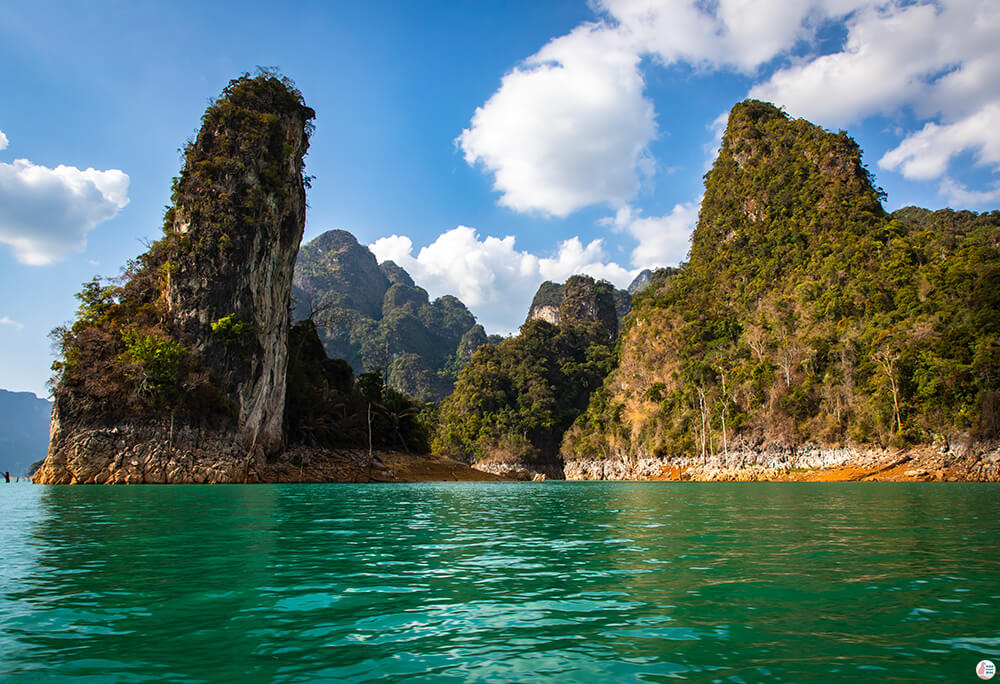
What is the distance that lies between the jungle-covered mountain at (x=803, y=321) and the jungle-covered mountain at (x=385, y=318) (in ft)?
180

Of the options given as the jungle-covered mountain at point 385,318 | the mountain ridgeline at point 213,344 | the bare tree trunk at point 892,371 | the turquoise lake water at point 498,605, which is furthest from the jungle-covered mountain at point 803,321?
Result: the jungle-covered mountain at point 385,318

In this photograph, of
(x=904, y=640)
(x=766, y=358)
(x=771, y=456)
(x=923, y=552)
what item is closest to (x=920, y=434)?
(x=771, y=456)

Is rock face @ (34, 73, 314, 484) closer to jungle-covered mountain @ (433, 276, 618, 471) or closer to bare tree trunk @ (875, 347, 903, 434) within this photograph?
bare tree trunk @ (875, 347, 903, 434)

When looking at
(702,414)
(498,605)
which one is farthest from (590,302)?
(498,605)

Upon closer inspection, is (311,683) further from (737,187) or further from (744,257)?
(737,187)

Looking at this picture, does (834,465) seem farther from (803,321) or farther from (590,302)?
(590,302)

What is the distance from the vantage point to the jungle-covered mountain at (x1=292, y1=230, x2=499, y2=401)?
440 feet

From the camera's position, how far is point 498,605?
16.5 ft

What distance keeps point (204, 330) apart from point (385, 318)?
11514cm

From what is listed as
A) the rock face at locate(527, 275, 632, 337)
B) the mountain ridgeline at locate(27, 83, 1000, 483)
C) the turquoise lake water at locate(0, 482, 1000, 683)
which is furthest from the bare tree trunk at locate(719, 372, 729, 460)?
the rock face at locate(527, 275, 632, 337)

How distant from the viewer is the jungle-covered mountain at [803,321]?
42031 millimetres

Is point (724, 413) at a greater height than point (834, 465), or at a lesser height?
greater

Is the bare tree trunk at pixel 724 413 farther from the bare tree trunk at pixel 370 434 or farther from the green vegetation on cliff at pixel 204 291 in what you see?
the green vegetation on cliff at pixel 204 291

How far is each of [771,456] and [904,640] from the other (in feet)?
180
